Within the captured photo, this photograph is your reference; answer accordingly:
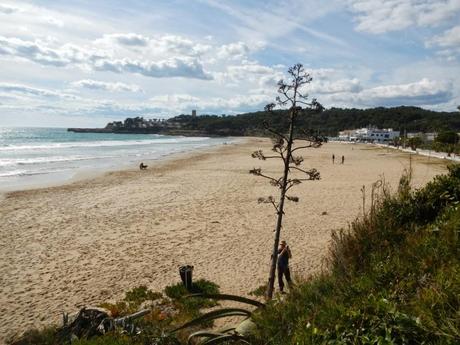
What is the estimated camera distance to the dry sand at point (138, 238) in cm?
970

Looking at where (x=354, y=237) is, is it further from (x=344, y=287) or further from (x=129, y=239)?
(x=129, y=239)

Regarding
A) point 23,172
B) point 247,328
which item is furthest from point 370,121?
point 247,328

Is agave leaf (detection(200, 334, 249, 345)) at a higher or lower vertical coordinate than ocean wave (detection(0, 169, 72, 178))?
higher

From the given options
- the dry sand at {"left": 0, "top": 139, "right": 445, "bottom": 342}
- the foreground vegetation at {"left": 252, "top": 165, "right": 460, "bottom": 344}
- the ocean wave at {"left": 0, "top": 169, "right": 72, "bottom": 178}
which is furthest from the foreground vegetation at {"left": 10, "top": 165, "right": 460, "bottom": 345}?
the ocean wave at {"left": 0, "top": 169, "right": 72, "bottom": 178}

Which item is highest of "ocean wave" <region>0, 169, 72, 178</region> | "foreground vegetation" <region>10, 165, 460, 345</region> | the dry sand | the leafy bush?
"foreground vegetation" <region>10, 165, 460, 345</region>

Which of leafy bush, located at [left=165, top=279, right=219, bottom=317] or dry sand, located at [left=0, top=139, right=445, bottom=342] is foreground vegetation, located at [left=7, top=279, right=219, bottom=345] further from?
dry sand, located at [left=0, top=139, right=445, bottom=342]

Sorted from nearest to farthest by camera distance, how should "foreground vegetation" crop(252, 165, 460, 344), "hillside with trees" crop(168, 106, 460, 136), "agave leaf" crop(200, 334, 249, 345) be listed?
"foreground vegetation" crop(252, 165, 460, 344) → "agave leaf" crop(200, 334, 249, 345) → "hillside with trees" crop(168, 106, 460, 136)

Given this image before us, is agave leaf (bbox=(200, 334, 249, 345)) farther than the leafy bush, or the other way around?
the leafy bush

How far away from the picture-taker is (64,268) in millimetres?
11164

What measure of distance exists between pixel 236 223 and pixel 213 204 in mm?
3912

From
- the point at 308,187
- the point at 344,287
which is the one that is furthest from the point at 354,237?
the point at 308,187

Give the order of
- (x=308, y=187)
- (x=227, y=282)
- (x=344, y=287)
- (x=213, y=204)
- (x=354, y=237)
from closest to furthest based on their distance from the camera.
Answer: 1. (x=344, y=287)
2. (x=354, y=237)
3. (x=227, y=282)
4. (x=213, y=204)
5. (x=308, y=187)

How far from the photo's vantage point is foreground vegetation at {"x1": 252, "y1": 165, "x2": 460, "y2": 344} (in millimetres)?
2859

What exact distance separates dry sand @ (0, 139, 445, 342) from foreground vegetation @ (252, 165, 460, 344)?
289 centimetres
